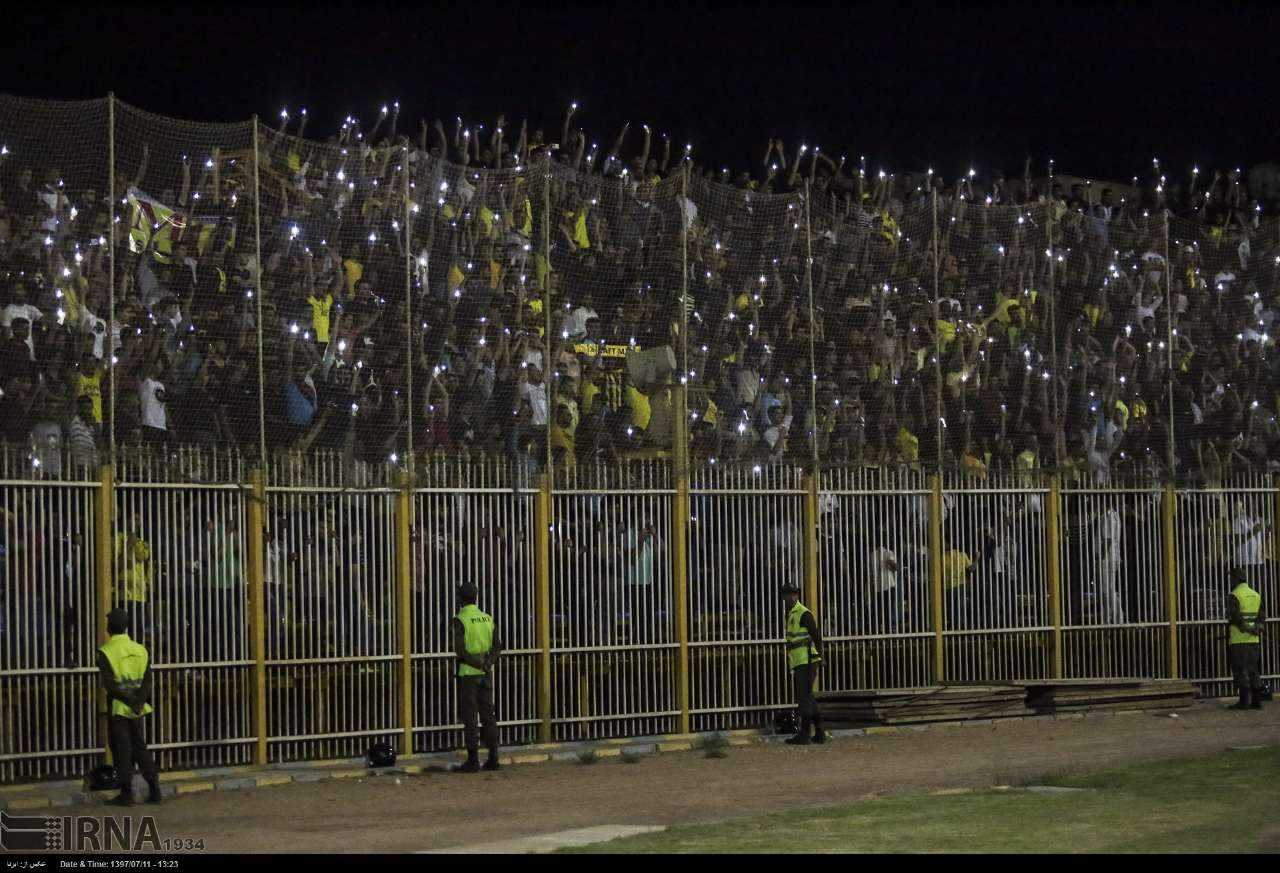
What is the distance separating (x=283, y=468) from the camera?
18984 mm

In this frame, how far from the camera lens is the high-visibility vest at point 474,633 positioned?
19.0m

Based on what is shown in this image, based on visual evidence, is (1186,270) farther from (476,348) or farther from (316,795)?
(316,795)

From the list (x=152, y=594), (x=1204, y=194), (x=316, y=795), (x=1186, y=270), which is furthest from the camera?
(x=1204, y=194)

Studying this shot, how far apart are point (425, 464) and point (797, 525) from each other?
5183mm

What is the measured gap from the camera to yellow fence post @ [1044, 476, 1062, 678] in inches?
981

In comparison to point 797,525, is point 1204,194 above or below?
above

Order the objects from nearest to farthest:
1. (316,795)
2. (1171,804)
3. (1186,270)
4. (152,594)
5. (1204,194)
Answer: (1171,804), (316,795), (152,594), (1186,270), (1204,194)

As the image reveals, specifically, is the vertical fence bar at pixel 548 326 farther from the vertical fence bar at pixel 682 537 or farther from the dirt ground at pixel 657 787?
the dirt ground at pixel 657 787

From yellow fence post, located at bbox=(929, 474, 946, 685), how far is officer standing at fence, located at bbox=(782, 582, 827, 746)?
2.81 m

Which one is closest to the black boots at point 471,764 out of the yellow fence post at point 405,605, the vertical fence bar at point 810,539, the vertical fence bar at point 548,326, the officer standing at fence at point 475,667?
the officer standing at fence at point 475,667

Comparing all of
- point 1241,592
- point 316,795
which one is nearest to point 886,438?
point 1241,592

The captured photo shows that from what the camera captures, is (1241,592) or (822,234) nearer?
(822,234)

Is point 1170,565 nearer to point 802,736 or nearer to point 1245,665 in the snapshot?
point 1245,665

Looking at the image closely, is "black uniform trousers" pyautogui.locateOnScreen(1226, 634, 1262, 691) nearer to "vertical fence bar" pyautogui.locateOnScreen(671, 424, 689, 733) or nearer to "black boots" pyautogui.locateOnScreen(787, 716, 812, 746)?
"black boots" pyautogui.locateOnScreen(787, 716, 812, 746)
